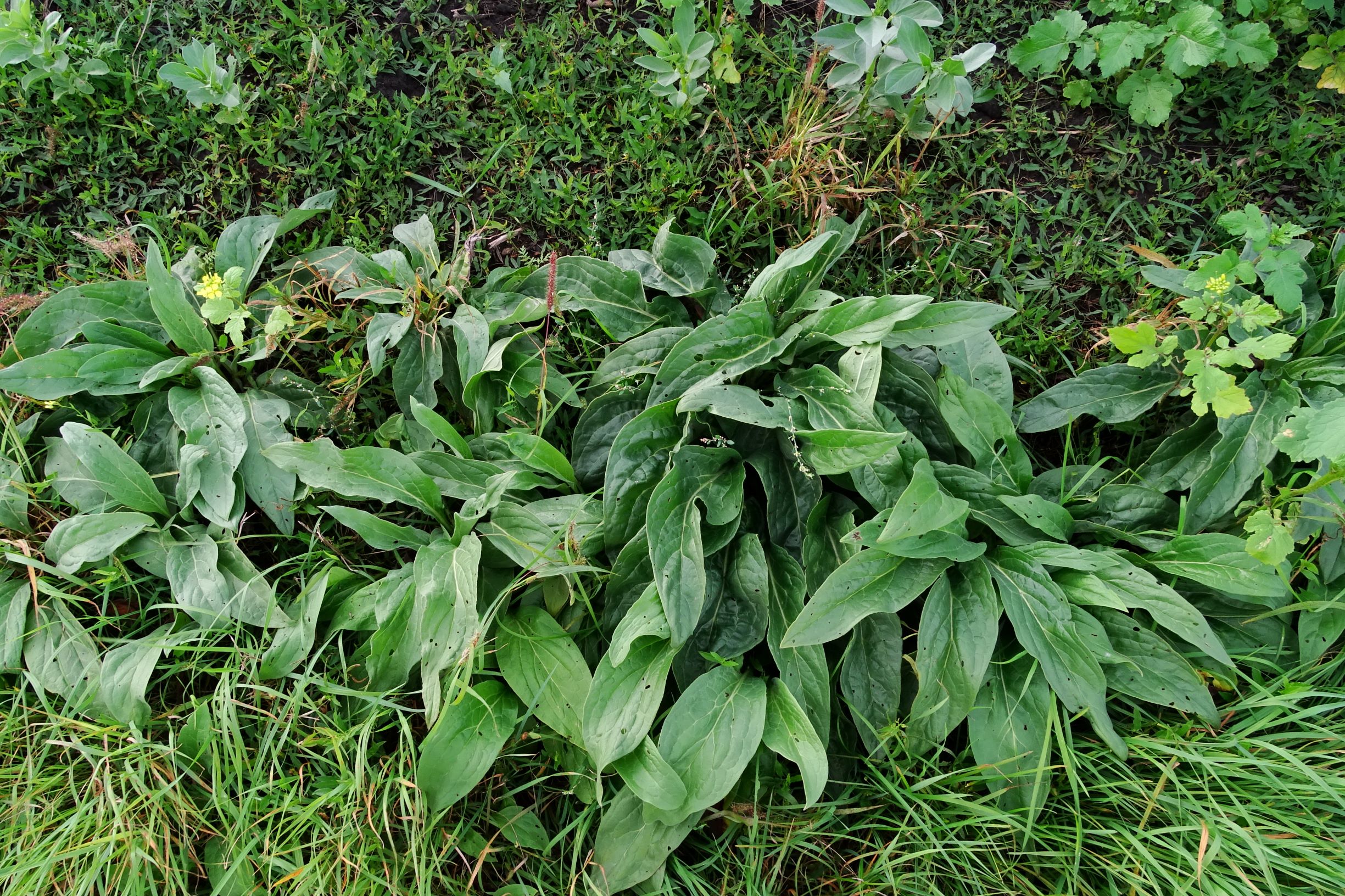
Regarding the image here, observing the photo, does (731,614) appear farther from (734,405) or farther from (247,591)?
(247,591)

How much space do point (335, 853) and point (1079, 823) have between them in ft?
5.77

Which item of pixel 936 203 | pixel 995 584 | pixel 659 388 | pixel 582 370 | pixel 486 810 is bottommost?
pixel 486 810

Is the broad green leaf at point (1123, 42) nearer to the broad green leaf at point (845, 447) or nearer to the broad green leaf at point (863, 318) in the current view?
the broad green leaf at point (863, 318)

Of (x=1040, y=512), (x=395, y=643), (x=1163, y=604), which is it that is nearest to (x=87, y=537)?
(x=395, y=643)

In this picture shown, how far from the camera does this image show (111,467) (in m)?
2.21

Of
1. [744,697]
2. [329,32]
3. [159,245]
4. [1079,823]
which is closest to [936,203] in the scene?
[744,697]

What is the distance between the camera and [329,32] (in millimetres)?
2562

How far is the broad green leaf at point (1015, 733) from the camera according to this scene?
2014 mm

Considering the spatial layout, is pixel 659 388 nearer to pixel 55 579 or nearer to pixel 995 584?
pixel 995 584

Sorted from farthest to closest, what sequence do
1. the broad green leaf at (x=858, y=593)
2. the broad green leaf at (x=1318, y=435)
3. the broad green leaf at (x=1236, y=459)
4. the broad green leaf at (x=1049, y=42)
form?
the broad green leaf at (x=1049, y=42), the broad green leaf at (x=1236, y=459), the broad green leaf at (x=858, y=593), the broad green leaf at (x=1318, y=435)

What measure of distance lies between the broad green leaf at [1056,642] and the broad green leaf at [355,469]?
149cm

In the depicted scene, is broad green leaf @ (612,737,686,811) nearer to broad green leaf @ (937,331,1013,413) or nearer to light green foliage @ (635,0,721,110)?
broad green leaf @ (937,331,1013,413)

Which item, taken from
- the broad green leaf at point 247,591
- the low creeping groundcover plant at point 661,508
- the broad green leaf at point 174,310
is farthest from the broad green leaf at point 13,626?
the broad green leaf at point 174,310

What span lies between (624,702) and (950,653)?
Answer: 0.80 m
